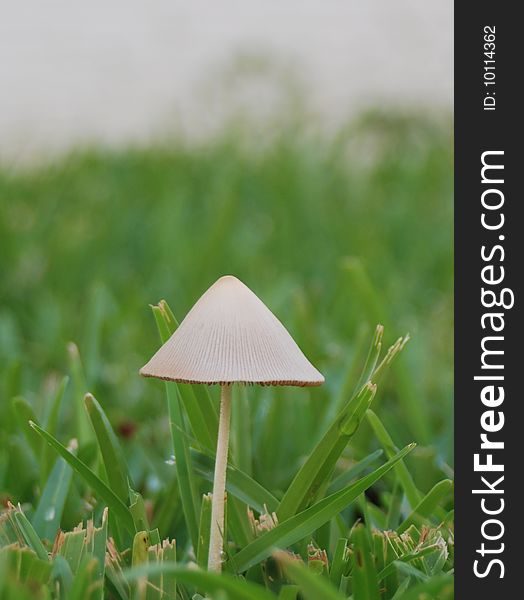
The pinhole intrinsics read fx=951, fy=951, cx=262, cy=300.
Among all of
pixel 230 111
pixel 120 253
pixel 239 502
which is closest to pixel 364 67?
pixel 230 111

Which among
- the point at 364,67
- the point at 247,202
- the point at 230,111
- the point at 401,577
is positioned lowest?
the point at 401,577

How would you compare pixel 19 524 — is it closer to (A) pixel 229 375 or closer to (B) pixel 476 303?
(A) pixel 229 375

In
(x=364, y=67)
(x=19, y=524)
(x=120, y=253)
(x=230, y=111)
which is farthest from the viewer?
(x=364, y=67)

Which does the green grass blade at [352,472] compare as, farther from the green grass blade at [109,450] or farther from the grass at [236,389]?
the green grass blade at [109,450]

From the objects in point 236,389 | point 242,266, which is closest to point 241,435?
point 236,389

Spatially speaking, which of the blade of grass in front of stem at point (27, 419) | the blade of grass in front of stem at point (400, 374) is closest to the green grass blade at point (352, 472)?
the blade of grass in front of stem at point (27, 419)

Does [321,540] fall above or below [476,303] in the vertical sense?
below

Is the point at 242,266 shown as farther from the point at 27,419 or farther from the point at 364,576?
the point at 364,576
